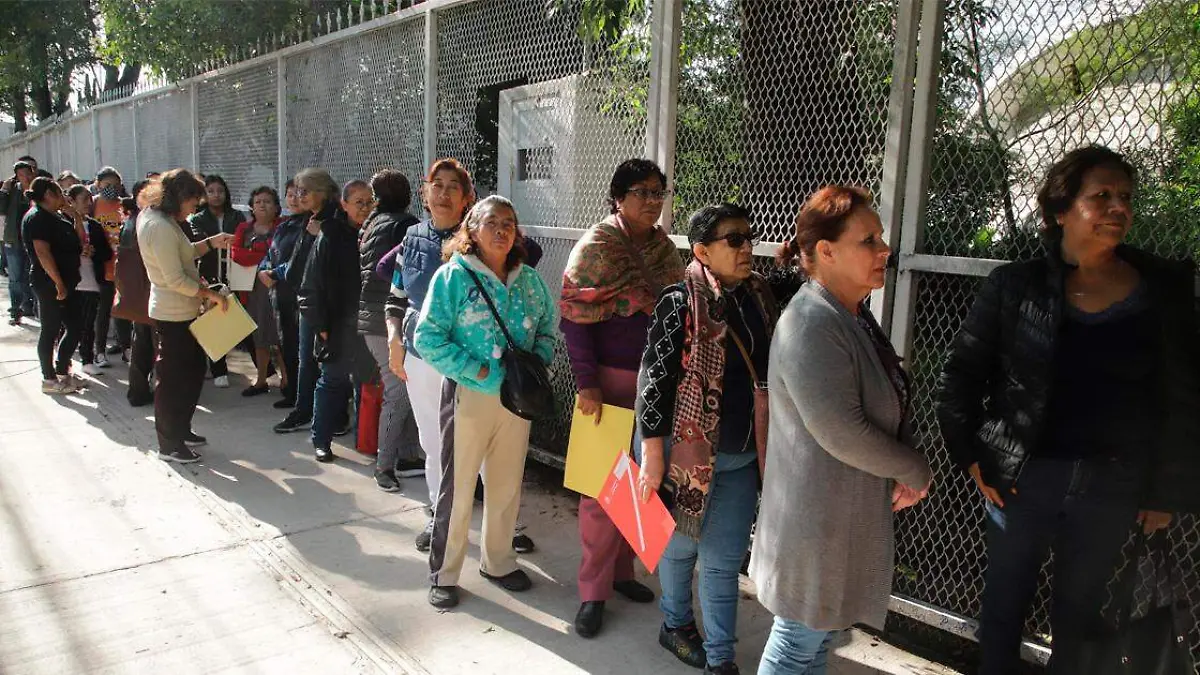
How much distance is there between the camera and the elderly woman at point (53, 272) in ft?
21.4

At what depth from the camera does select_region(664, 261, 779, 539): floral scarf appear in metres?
2.67

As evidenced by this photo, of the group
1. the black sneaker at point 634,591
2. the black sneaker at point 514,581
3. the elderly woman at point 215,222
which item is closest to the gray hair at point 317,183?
the elderly woman at point 215,222

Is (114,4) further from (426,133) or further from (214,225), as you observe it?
(426,133)

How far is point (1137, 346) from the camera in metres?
2.26

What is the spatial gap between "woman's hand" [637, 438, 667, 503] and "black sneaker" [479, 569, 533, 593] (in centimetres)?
113

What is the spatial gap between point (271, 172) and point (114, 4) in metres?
2.86

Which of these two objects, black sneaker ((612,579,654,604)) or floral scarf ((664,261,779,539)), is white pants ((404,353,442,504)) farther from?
floral scarf ((664,261,779,539))

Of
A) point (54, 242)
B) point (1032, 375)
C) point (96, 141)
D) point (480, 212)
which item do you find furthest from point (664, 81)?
point (96, 141)

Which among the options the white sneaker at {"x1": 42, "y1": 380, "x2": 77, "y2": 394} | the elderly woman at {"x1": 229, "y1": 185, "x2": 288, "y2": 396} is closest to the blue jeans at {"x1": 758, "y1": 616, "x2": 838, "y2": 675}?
the elderly woman at {"x1": 229, "y1": 185, "x2": 288, "y2": 396}

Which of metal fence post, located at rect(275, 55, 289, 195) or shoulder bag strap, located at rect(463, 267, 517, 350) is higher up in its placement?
metal fence post, located at rect(275, 55, 289, 195)

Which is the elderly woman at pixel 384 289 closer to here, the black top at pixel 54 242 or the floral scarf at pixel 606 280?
the floral scarf at pixel 606 280

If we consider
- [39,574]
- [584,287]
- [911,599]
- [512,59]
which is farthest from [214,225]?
[911,599]

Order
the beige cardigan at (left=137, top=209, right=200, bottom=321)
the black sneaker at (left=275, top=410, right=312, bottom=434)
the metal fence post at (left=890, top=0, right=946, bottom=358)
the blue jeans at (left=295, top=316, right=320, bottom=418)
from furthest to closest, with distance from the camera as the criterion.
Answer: the black sneaker at (left=275, top=410, right=312, bottom=434)
the blue jeans at (left=295, top=316, right=320, bottom=418)
the beige cardigan at (left=137, top=209, right=200, bottom=321)
the metal fence post at (left=890, top=0, right=946, bottom=358)

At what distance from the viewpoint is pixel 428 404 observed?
396 centimetres
